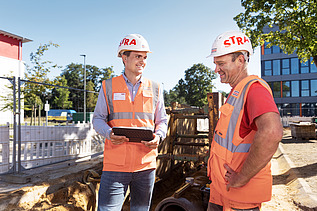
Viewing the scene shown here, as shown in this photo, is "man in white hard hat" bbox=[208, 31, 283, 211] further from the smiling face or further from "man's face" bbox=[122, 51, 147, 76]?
"man's face" bbox=[122, 51, 147, 76]

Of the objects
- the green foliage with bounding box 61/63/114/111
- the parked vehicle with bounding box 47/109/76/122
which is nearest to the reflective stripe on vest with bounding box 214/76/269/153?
the parked vehicle with bounding box 47/109/76/122

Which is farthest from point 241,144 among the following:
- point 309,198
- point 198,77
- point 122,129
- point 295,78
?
point 198,77

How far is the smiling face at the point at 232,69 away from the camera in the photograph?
2002 millimetres

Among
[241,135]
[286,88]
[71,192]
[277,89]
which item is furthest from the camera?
[277,89]

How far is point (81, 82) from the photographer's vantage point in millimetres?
75125

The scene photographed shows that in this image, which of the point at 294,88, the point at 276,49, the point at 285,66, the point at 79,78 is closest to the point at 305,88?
the point at 294,88

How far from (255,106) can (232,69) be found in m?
0.50

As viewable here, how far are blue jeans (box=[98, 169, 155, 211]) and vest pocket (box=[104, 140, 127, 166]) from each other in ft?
0.36

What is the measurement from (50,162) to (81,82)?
71.5 meters

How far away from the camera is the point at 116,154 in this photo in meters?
2.41

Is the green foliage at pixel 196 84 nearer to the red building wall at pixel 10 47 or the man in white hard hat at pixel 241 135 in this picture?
the red building wall at pixel 10 47

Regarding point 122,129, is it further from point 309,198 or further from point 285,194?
point 285,194

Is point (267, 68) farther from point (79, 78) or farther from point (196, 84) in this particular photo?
point (79, 78)

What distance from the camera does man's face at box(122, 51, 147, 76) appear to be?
2.57 metres
